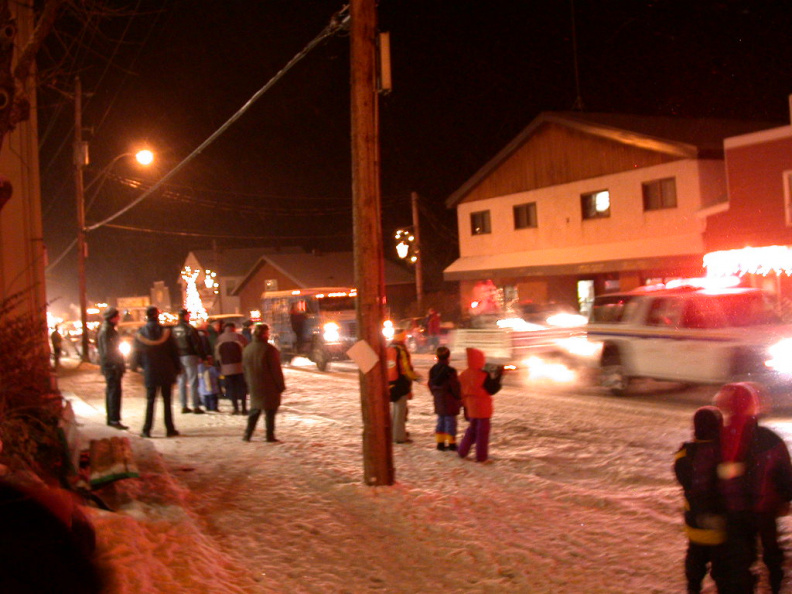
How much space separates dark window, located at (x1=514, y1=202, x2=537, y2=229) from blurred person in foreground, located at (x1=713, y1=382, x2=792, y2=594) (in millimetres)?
31624

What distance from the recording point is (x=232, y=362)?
14.5 metres

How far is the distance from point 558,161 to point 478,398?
2657 centimetres

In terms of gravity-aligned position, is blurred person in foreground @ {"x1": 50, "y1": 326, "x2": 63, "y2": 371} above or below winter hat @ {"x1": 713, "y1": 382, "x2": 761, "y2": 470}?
above

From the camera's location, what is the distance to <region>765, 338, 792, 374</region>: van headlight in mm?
13367

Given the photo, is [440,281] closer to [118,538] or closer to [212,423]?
A: [212,423]

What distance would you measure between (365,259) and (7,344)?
140 inches

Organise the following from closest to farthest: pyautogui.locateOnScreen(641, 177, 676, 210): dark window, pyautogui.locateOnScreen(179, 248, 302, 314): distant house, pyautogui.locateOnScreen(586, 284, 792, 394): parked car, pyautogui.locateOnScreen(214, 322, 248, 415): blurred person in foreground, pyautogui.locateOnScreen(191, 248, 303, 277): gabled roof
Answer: pyautogui.locateOnScreen(586, 284, 792, 394): parked car → pyautogui.locateOnScreen(214, 322, 248, 415): blurred person in foreground → pyautogui.locateOnScreen(641, 177, 676, 210): dark window → pyautogui.locateOnScreen(179, 248, 302, 314): distant house → pyautogui.locateOnScreen(191, 248, 303, 277): gabled roof

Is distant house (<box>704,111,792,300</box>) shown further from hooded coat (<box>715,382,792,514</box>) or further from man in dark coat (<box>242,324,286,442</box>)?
hooded coat (<box>715,382,792,514</box>)

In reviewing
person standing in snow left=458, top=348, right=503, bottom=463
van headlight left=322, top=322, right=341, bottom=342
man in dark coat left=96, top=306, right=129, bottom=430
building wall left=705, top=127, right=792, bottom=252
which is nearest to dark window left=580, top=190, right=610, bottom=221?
building wall left=705, top=127, right=792, bottom=252

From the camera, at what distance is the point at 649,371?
606 inches

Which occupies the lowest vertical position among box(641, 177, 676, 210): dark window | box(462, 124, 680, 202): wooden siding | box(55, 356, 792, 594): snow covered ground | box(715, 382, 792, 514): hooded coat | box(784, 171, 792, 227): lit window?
box(55, 356, 792, 594): snow covered ground

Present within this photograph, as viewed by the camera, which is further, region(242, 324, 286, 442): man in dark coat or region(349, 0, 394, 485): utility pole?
Answer: region(242, 324, 286, 442): man in dark coat

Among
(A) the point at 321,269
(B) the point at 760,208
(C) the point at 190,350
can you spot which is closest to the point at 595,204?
(B) the point at 760,208

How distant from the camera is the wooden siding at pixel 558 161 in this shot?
32531mm
